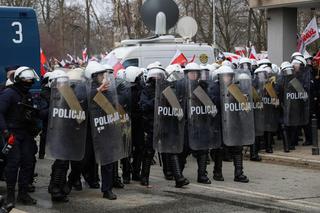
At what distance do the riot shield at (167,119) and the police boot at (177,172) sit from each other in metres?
0.12

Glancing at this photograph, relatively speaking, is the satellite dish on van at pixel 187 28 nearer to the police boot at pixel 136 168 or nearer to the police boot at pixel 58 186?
the police boot at pixel 136 168

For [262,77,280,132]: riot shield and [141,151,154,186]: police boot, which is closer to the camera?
[141,151,154,186]: police boot

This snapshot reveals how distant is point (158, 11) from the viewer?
65.5 ft

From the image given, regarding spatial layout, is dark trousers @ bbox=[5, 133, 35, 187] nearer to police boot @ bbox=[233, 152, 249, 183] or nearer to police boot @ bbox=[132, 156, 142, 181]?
police boot @ bbox=[132, 156, 142, 181]

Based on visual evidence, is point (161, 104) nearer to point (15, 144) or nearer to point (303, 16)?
point (15, 144)

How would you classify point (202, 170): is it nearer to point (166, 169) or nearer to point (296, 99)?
point (166, 169)

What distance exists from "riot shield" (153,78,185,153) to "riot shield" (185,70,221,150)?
26 cm

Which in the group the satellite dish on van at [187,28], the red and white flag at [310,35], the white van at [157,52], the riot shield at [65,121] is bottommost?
the riot shield at [65,121]

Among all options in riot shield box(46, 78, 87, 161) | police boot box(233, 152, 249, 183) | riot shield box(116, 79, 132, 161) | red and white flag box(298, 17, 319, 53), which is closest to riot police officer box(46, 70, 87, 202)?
riot shield box(46, 78, 87, 161)

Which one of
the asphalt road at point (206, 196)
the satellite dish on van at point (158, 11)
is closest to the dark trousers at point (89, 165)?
Result: the asphalt road at point (206, 196)

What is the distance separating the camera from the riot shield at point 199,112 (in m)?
9.91

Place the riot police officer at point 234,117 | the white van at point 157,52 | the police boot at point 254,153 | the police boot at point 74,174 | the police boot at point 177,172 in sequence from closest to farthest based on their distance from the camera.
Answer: the police boot at point 74,174
the police boot at point 177,172
the riot police officer at point 234,117
the police boot at point 254,153
the white van at point 157,52

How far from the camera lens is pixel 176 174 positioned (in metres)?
9.50

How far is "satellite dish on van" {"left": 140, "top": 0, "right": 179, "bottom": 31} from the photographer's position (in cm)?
2016
